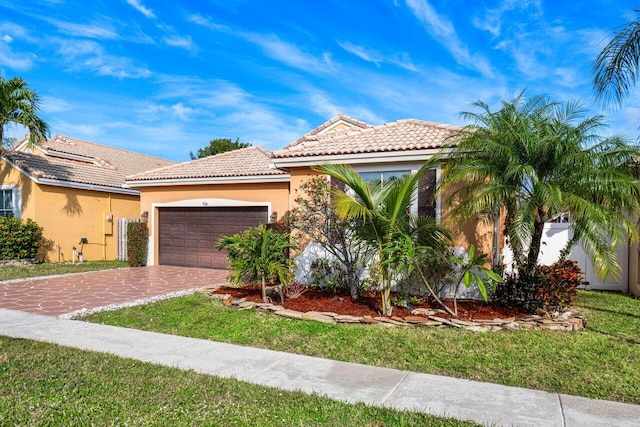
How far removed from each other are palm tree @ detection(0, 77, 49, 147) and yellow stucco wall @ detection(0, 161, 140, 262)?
2160 millimetres

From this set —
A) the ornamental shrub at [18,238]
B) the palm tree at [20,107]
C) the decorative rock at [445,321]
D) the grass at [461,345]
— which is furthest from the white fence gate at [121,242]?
the decorative rock at [445,321]

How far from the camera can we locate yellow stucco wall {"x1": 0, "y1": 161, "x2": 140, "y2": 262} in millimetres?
17859

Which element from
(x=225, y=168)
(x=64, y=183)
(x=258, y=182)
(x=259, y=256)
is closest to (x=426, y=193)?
(x=259, y=256)

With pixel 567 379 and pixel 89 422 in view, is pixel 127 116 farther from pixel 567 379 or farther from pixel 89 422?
pixel 567 379

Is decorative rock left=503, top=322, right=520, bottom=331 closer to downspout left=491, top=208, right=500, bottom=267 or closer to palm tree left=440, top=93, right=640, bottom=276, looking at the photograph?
palm tree left=440, top=93, right=640, bottom=276

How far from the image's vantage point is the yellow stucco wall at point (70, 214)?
1786 centimetres

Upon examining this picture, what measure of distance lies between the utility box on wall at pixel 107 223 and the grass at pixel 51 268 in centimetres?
170

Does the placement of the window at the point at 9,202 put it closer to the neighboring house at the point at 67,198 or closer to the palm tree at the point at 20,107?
the neighboring house at the point at 67,198

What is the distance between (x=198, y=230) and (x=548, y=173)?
12.8 meters

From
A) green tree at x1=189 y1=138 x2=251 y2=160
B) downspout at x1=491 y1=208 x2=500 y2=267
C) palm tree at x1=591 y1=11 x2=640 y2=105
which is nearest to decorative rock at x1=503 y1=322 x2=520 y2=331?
downspout at x1=491 y1=208 x2=500 y2=267

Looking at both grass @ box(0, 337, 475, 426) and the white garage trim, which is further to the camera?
the white garage trim

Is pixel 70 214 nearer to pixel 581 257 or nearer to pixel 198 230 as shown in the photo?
pixel 198 230

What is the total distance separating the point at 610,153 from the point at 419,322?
15.7 feet

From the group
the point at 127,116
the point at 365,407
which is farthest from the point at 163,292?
the point at 127,116
